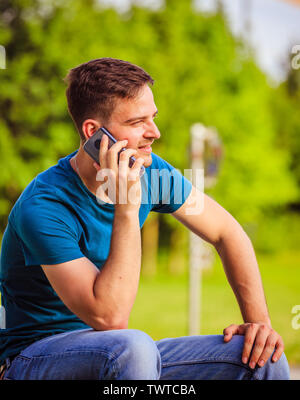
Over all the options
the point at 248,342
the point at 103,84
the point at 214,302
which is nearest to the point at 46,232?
the point at 103,84

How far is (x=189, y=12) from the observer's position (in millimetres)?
19094

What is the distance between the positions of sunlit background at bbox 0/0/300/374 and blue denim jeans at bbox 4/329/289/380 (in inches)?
299

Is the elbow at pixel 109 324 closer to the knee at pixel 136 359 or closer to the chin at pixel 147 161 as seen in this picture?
the knee at pixel 136 359

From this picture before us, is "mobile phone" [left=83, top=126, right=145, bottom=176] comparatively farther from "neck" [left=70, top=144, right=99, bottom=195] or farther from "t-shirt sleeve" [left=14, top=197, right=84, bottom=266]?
"t-shirt sleeve" [left=14, top=197, right=84, bottom=266]

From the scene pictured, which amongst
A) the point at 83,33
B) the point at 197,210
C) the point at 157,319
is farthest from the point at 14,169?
the point at 197,210

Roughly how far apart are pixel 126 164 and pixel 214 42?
18236 millimetres

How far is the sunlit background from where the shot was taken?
13.9 metres

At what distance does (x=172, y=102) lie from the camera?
17.2 metres

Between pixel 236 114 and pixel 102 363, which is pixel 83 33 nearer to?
pixel 236 114

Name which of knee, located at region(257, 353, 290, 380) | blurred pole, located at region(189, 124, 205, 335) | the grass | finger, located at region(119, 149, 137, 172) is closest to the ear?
finger, located at region(119, 149, 137, 172)

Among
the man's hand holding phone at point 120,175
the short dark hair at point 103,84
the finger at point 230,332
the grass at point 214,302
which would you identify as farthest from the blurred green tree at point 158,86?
the finger at point 230,332

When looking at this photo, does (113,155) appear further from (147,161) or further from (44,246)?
(44,246)

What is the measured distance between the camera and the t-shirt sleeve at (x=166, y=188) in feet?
7.01
